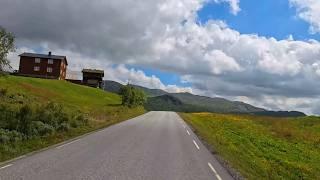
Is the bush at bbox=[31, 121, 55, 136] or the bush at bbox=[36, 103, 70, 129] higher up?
the bush at bbox=[36, 103, 70, 129]

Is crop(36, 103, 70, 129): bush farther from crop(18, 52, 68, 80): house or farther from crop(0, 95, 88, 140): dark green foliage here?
crop(18, 52, 68, 80): house

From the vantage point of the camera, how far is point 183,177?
42.5ft

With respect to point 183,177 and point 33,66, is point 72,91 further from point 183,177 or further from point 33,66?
point 183,177

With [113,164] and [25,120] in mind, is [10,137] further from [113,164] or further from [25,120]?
[113,164]

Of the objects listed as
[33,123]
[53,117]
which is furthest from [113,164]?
[53,117]

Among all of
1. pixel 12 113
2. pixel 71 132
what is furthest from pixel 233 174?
pixel 12 113

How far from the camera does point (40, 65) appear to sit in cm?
12838

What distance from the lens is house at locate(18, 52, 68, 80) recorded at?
419 ft

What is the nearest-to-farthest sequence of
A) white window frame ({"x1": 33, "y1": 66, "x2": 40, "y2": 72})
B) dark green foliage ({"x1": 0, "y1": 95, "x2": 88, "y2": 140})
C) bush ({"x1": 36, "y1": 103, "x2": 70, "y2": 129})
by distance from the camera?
1. dark green foliage ({"x1": 0, "y1": 95, "x2": 88, "y2": 140})
2. bush ({"x1": 36, "y1": 103, "x2": 70, "y2": 129})
3. white window frame ({"x1": 33, "y1": 66, "x2": 40, "y2": 72})

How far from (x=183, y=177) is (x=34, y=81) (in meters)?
97.0

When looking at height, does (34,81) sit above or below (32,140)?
above

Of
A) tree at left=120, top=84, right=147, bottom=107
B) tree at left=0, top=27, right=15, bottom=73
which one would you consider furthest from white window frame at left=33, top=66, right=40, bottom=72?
tree at left=0, top=27, right=15, bottom=73

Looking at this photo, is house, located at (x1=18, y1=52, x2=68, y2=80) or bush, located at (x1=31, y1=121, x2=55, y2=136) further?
house, located at (x1=18, y1=52, x2=68, y2=80)

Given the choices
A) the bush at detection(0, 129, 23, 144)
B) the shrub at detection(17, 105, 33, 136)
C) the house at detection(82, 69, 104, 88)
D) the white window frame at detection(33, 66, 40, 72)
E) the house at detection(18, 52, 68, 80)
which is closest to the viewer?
the bush at detection(0, 129, 23, 144)
